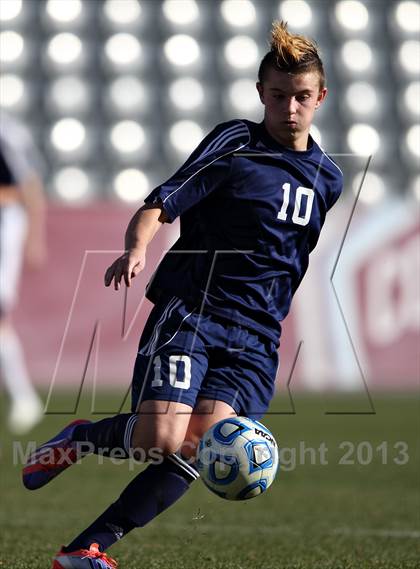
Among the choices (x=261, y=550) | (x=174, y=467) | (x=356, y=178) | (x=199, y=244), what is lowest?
(x=356, y=178)

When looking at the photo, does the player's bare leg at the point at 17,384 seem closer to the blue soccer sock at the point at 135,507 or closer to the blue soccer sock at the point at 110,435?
the blue soccer sock at the point at 110,435

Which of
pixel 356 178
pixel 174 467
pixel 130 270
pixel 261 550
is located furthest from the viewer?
pixel 356 178

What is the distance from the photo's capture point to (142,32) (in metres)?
17.2

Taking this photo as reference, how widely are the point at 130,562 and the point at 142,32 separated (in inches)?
549

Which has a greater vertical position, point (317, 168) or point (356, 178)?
point (317, 168)

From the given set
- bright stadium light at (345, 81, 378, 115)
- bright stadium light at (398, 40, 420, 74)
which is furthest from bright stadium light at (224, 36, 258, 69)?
bright stadium light at (398, 40, 420, 74)

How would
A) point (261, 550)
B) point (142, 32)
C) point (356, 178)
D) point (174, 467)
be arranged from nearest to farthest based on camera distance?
point (174, 467)
point (261, 550)
point (356, 178)
point (142, 32)

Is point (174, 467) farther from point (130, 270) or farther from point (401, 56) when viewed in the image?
point (401, 56)

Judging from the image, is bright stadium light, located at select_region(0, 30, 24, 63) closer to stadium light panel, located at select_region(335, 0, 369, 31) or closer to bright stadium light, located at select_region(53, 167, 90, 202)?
bright stadium light, located at select_region(53, 167, 90, 202)

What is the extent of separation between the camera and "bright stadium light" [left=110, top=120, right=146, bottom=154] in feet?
53.2

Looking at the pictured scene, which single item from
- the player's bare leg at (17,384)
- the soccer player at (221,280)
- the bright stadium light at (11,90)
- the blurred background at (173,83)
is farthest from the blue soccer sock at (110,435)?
the bright stadium light at (11,90)

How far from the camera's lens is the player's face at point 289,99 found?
373cm

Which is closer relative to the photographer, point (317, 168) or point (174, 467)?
point (174, 467)

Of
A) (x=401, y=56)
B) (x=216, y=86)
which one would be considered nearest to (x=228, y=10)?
(x=216, y=86)
